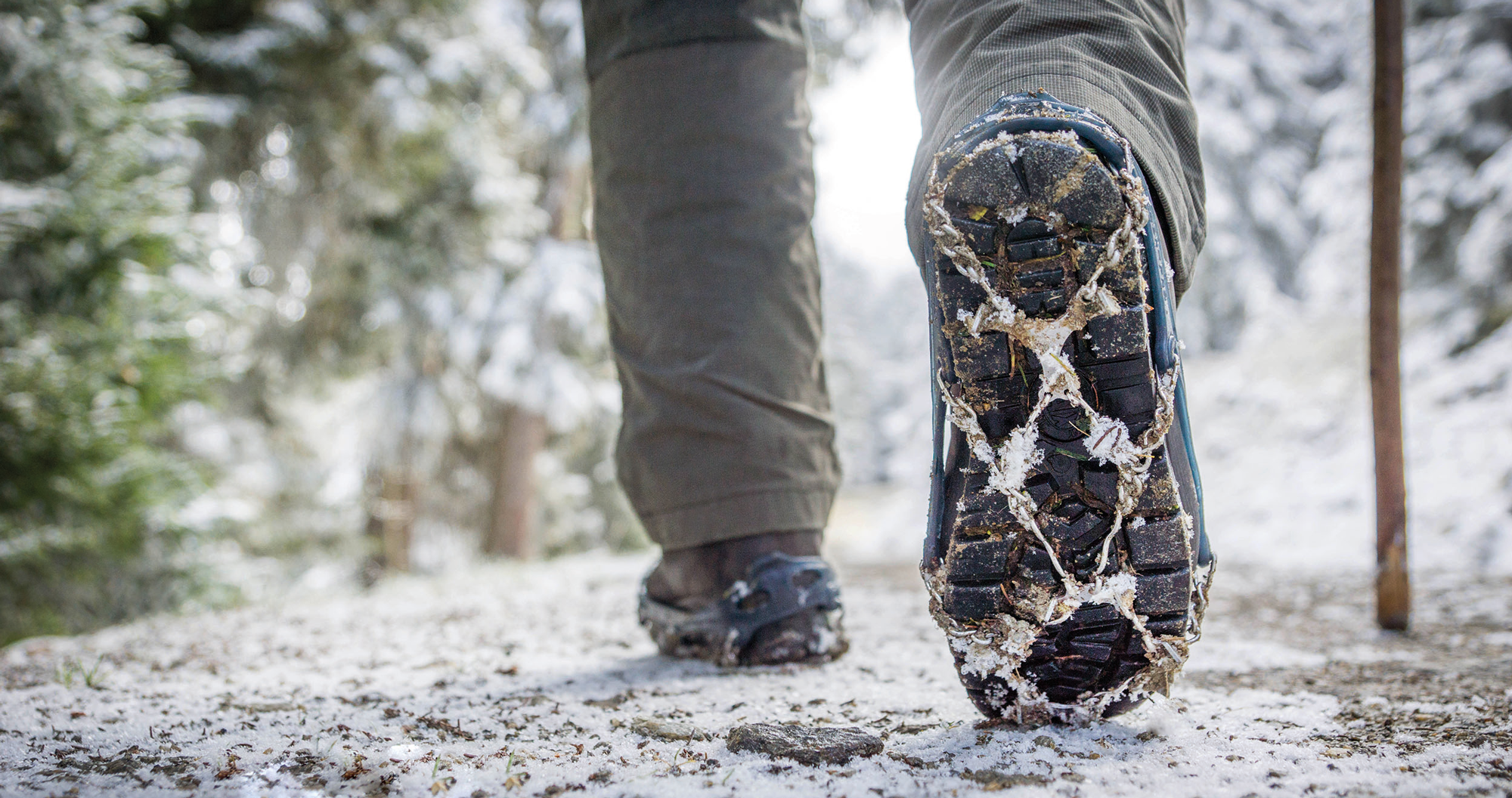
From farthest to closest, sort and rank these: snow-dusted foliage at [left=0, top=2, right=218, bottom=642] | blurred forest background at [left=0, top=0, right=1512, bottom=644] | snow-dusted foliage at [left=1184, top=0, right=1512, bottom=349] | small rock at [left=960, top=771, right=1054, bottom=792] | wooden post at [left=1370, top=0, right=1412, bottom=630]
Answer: snow-dusted foliage at [left=1184, top=0, right=1512, bottom=349] → blurred forest background at [left=0, top=0, right=1512, bottom=644] → snow-dusted foliage at [left=0, top=2, right=218, bottom=642] → wooden post at [left=1370, top=0, right=1412, bottom=630] → small rock at [left=960, top=771, right=1054, bottom=792]

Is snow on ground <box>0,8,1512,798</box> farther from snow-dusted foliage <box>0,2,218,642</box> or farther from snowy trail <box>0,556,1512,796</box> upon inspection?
snow-dusted foliage <box>0,2,218,642</box>

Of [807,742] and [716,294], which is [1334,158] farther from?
[807,742]

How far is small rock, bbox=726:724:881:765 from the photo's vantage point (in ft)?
2.26

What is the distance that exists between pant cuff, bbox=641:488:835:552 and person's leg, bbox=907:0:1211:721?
38 centimetres

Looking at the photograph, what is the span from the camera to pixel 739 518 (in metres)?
1.08

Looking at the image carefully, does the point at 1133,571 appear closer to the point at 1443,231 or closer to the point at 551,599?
the point at 551,599

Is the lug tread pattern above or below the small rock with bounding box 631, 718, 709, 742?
above

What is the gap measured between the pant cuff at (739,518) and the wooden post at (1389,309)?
104 centimetres

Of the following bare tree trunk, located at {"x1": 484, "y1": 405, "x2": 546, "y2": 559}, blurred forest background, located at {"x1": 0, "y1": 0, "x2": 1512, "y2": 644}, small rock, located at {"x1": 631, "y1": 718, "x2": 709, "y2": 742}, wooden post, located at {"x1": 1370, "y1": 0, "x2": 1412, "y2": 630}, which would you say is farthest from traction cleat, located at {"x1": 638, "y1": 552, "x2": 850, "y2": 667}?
bare tree trunk, located at {"x1": 484, "y1": 405, "x2": 546, "y2": 559}

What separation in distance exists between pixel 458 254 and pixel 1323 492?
16.1 feet

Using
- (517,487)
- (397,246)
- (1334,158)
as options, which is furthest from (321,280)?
(1334,158)

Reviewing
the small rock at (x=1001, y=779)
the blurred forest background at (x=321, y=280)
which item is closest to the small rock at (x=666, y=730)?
the small rock at (x=1001, y=779)

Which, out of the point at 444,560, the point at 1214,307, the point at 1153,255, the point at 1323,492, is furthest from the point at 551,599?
the point at 1214,307

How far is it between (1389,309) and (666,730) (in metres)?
1.41
